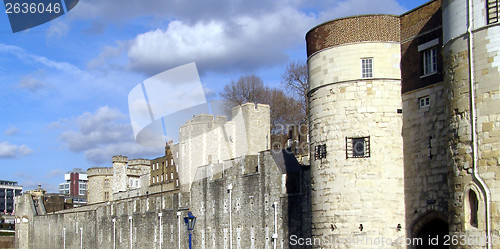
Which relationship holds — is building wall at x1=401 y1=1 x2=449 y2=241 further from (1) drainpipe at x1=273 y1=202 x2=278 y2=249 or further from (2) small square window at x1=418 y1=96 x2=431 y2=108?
(1) drainpipe at x1=273 y1=202 x2=278 y2=249

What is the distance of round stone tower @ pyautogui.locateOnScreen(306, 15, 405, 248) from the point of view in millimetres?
24141

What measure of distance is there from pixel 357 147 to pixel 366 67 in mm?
3282

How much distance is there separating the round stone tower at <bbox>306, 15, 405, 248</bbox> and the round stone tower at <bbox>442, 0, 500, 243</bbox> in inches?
147

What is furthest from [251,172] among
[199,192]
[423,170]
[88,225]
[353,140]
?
[88,225]

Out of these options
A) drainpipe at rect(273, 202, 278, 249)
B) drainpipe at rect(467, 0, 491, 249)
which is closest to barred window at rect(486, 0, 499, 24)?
drainpipe at rect(467, 0, 491, 249)

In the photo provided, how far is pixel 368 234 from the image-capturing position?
23969mm

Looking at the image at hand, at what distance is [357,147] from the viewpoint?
973 inches

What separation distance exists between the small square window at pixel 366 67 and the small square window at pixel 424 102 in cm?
230

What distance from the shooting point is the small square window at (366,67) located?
81.7ft

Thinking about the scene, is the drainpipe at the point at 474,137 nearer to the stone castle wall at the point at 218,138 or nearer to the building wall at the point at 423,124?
the building wall at the point at 423,124

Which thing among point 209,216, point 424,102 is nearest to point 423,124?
point 424,102

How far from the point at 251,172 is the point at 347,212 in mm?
10470

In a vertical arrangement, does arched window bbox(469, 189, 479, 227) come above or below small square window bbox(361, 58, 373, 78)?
below

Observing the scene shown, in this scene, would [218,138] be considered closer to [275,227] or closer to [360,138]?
[275,227]
